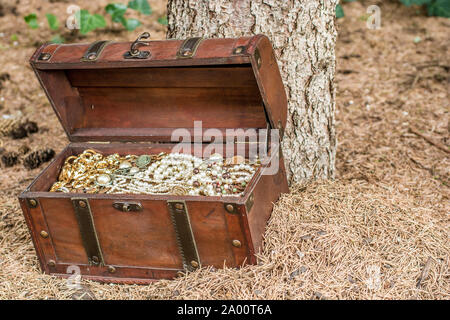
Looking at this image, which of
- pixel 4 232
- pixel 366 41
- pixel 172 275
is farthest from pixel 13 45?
pixel 172 275

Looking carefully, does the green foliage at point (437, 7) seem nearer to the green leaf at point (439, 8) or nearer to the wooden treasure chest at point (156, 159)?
the green leaf at point (439, 8)

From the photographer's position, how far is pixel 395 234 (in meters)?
2.63

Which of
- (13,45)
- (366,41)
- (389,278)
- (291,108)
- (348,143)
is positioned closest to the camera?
(389,278)

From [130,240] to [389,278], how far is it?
1282mm

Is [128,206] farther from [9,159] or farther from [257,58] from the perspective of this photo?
[9,159]

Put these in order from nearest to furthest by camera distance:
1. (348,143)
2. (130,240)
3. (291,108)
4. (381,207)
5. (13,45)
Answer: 1. (130,240)
2. (381,207)
3. (291,108)
4. (348,143)
5. (13,45)

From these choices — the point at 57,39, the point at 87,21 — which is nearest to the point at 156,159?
the point at 87,21

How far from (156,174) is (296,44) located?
1.09m

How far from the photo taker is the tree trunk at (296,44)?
2.79 meters

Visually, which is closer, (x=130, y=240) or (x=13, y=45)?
(x=130, y=240)

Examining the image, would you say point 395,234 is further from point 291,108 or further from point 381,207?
point 291,108

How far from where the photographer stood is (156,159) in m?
3.04

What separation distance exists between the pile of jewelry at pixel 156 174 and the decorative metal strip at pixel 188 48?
0.73 metres

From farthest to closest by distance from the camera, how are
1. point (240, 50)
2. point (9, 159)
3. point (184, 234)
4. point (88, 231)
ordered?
1. point (9, 159)
2. point (88, 231)
3. point (184, 234)
4. point (240, 50)
